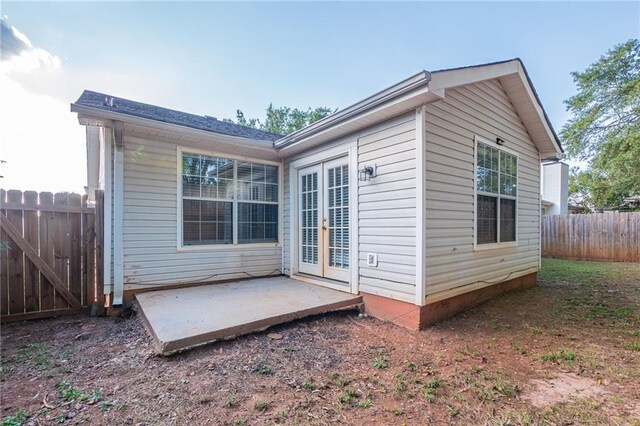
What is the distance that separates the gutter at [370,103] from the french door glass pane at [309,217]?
2.69 feet

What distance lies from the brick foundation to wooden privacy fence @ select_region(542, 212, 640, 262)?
818cm

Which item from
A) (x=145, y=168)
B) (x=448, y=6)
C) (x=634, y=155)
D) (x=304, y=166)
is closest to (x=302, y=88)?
(x=448, y=6)

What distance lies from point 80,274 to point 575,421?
5754mm

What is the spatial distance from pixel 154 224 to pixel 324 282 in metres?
2.93

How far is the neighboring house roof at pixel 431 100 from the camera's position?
338 cm

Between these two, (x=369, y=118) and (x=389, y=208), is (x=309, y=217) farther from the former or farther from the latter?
(x=369, y=118)

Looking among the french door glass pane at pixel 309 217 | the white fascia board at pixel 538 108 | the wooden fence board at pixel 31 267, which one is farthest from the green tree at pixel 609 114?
the wooden fence board at pixel 31 267

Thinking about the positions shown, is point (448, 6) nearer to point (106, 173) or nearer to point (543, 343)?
point (543, 343)

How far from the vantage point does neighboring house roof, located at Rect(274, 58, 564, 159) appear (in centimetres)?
338

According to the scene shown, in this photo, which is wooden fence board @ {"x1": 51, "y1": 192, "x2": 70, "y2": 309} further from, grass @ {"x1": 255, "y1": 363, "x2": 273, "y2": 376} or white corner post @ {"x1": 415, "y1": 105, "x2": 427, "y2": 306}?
white corner post @ {"x1": 415, "y1": 105, "x2": 427, "y2": 306}

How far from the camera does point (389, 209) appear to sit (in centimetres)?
399

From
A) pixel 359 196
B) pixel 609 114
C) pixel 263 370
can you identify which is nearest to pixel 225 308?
pixel 263 370

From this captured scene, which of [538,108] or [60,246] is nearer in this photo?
[60,246]

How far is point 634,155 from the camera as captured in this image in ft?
36.0
